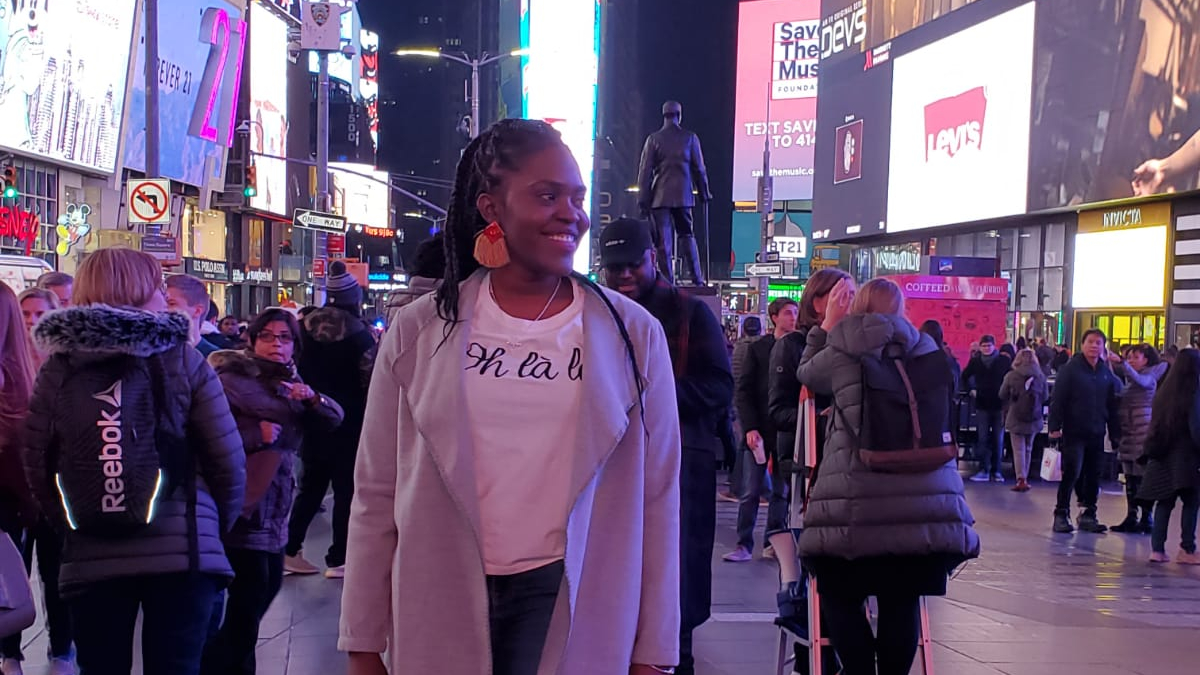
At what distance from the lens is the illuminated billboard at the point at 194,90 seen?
129ft

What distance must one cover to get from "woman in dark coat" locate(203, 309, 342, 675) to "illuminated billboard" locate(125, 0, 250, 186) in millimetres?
34154

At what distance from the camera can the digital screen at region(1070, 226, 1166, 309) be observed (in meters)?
27.6

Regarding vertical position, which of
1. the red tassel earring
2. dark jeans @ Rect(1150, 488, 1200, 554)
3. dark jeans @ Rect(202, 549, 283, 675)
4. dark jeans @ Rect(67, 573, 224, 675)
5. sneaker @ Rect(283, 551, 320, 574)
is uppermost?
the red tassel earring

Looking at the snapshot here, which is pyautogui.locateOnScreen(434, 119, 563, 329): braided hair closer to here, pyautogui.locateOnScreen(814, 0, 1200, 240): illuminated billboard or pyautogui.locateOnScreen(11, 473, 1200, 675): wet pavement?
pyautogui.locateOnScreen(11, 473, 1200, 675): wet pavement

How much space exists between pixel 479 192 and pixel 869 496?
2.53 m

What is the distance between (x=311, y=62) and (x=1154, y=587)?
230ft

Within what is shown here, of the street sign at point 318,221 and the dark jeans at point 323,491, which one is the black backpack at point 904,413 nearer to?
the dark jeans at point 323,491

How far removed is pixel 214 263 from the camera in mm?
47406

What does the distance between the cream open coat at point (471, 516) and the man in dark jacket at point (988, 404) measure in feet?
49.1

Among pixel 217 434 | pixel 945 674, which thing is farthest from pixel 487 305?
pixel 945 674

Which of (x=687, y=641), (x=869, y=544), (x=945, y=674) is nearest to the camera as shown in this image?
(x=869, y=544)

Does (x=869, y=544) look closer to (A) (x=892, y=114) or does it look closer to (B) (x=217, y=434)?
(B) (x=217, y=434)

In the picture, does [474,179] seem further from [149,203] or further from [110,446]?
[149,203]

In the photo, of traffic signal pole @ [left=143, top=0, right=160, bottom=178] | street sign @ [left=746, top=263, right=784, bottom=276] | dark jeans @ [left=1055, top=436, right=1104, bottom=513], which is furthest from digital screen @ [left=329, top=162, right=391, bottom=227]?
dark jeans @ [left=1055, top=436, right=1104, bottom=513]
